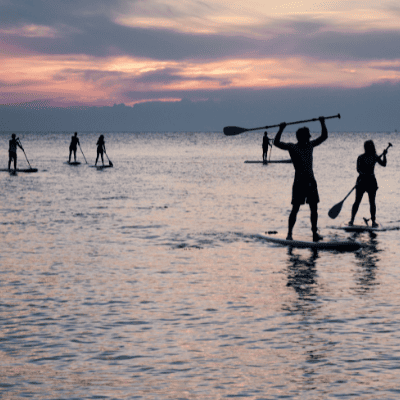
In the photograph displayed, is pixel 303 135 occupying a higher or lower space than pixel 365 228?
higher

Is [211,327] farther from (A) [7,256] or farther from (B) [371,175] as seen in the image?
(B) [371,175]

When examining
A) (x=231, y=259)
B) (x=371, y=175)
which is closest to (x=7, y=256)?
(x=231, y=259)

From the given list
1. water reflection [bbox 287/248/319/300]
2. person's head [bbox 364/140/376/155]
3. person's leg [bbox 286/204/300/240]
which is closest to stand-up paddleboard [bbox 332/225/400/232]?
person's head [bbox 364/140/376/155]

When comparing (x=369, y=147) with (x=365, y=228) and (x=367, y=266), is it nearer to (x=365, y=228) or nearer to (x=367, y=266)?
(x=365, y=228)

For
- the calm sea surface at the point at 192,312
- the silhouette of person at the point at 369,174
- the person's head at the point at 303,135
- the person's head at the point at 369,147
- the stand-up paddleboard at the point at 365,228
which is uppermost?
the person's head at the point at 303,135

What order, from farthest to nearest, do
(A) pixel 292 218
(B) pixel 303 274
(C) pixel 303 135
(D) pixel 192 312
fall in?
(A) pixel 292 218
(C) pixel 303 135
(B) pixel 303 274
(D) pixel 192 312

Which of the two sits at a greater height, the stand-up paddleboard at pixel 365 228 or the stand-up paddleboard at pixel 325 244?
the stand-up paddleboard at pixel 365 228

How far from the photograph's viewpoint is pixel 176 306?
8.13m

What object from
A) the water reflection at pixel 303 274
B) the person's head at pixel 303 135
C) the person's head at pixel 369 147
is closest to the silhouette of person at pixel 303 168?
the person's head at pixel 303 135

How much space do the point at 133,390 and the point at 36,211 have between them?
13.7 metres

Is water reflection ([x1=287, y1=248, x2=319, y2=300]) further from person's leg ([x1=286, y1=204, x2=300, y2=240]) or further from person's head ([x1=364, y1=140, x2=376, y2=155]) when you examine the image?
person's head ([x1=364, y1=140, x2=376, y2=155])

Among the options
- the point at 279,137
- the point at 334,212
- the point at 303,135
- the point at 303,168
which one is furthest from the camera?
the point at 334,212

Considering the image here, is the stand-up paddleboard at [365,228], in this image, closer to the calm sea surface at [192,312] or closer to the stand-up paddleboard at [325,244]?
the calm sea surface at [192,312]

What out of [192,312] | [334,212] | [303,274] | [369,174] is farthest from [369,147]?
[192,312]
